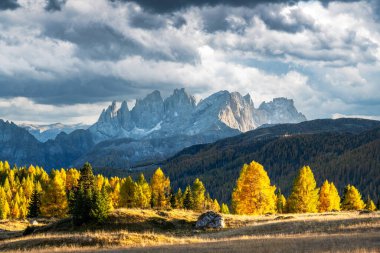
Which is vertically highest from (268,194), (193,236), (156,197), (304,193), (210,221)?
(268,194)

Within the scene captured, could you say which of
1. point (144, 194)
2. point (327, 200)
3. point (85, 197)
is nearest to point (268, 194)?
point (327, 200)

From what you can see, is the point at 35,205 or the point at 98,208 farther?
the point at 35,205

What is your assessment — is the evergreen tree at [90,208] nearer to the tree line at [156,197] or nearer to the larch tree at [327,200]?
the tree line at [156,197]

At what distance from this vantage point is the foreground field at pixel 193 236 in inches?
1251

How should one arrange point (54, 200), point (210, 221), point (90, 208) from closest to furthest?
point (90, 208) < point (210, 221) < point (54, 200)

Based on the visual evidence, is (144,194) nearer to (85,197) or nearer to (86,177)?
(86,177)

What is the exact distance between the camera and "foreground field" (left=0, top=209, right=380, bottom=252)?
104ft

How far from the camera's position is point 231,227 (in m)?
61.5

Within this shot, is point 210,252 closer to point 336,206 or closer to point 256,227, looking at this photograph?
point 256,227

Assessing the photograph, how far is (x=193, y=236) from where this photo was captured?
52281 millimetres

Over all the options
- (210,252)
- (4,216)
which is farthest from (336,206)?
(210,252)

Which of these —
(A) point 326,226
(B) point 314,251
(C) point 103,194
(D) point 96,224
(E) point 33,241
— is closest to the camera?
(B) point 314,251

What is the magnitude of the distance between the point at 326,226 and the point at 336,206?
72.3m

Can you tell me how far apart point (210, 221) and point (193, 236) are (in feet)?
35.2
